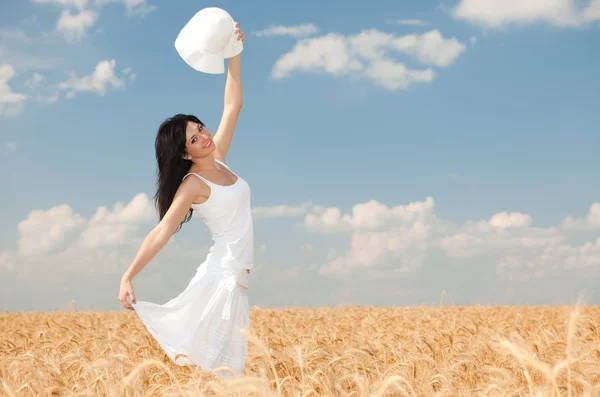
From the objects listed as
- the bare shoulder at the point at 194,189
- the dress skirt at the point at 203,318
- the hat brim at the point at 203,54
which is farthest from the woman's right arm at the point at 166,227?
the hat brim at the point at 203,54

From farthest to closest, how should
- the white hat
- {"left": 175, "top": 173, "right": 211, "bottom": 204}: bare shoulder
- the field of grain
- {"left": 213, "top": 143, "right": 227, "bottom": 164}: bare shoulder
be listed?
the white hat < {"left": 213, "top": 143, "right": 227, "bottom": 164}: bare shoulder < {"left": 175, "top": 173, "right": 211, "bottom": 204}: bare shoulder < the field of grain

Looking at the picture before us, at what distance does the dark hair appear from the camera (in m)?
4.45

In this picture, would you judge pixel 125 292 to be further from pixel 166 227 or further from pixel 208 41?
pixel 208 41

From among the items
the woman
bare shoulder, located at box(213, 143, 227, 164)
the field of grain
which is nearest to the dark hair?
the woman

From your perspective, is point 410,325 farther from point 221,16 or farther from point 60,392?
point 60,392

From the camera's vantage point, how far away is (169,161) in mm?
4449

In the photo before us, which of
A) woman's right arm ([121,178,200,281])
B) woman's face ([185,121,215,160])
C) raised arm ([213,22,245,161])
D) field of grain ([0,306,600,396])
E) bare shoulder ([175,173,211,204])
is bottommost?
field of grain ([0,306,600,396])

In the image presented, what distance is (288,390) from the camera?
3.64 metres

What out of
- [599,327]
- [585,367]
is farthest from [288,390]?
[599,327]

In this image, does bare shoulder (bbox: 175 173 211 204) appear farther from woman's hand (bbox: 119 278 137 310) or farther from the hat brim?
the hat brim

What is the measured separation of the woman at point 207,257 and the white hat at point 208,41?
1.13 meters

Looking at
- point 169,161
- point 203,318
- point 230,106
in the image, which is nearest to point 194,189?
point 169,161

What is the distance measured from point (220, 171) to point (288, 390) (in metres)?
1.69

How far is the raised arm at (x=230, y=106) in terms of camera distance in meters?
5.11
